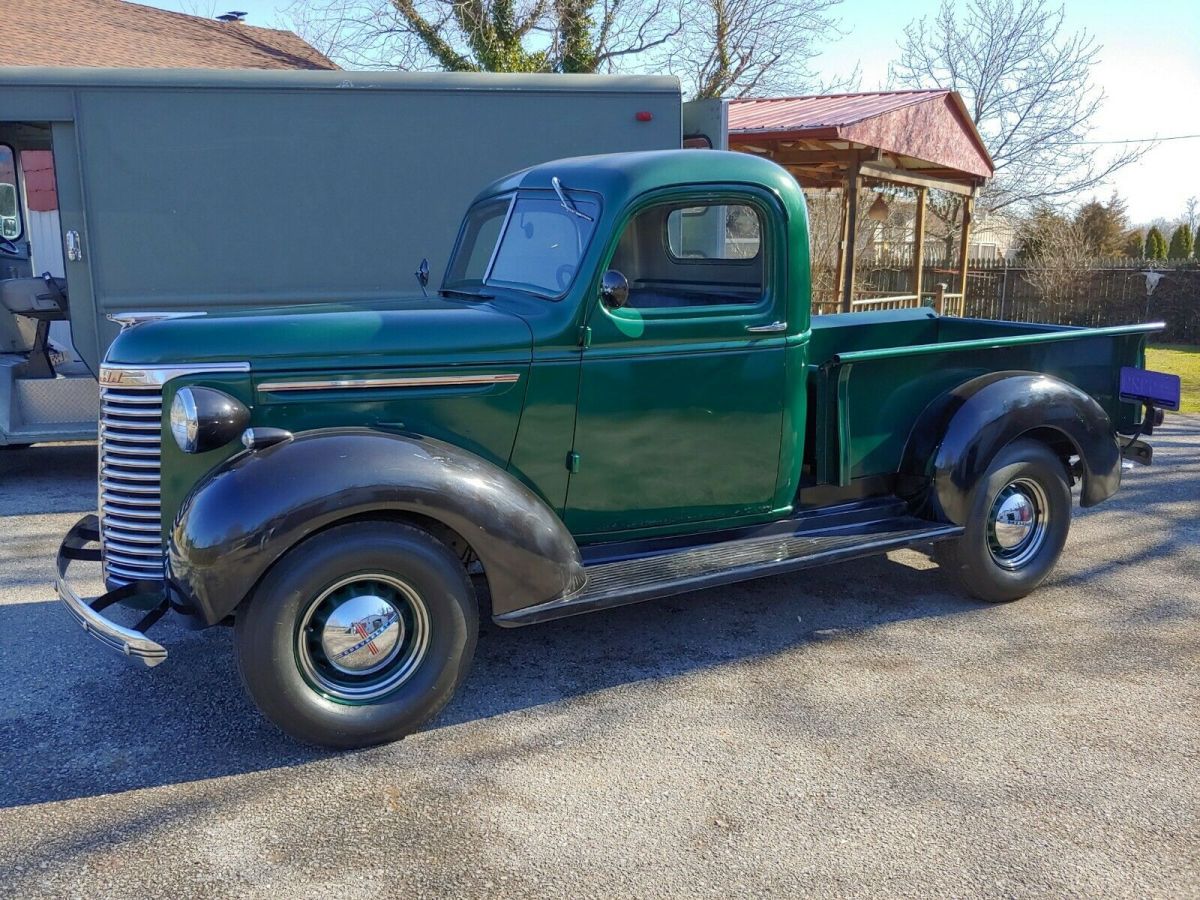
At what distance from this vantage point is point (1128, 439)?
5.32 m

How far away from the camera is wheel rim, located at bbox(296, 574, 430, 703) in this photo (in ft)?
11.1

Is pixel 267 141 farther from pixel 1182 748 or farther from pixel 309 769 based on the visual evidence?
pixel 1182 748

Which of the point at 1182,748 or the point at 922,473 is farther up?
the point at 922,473

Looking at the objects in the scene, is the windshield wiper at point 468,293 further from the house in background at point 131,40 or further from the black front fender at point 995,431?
the house in background at point 131,40

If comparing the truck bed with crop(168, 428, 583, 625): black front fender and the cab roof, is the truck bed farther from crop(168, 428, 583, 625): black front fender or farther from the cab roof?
crop(168, 428, 583, 625): black front fender

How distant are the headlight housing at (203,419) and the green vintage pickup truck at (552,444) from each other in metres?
0.01

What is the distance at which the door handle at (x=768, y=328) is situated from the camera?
4168 millimetres

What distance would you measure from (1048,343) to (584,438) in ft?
8.13

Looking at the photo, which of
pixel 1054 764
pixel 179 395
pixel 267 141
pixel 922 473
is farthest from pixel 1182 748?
pixel 267 141

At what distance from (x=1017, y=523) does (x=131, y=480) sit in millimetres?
3781

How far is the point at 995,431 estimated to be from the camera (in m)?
4.51

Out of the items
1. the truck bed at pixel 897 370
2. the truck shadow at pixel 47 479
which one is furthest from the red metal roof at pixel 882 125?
the truck shadow at pixel 47 479

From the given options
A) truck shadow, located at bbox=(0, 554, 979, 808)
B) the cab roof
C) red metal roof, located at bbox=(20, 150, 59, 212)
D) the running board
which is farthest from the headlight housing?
red metal roof, located at bbox=(20, 150, 59, 212)

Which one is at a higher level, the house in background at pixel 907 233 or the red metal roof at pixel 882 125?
the red metal roof at pixel 882 125
